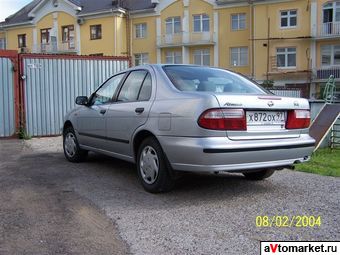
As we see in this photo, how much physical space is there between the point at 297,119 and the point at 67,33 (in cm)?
4700

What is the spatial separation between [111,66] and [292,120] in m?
9.45

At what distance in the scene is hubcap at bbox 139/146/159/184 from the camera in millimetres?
5582

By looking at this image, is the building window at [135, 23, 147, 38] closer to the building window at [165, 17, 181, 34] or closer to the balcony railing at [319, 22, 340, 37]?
the building window at [165, 17, 181, 34]

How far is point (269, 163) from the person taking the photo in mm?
5273

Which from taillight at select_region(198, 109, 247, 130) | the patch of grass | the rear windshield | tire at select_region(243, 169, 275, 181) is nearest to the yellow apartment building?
the patch of grass

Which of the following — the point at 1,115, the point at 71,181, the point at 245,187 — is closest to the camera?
the point at 245,187

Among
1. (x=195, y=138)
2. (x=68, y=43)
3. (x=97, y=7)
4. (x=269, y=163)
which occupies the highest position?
(x=97, y=7)

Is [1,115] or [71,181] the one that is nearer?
[71,181]

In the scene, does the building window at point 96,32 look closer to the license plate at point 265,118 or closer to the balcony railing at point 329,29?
the balcony railing at point 329,29

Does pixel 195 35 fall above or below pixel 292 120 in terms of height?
above

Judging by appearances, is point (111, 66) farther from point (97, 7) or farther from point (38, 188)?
point (97, 7)

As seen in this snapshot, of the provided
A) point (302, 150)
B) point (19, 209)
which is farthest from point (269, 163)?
point (19, 209)

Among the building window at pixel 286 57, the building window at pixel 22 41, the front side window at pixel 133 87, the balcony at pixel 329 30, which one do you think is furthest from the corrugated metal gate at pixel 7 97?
the building window at pixel 22 41

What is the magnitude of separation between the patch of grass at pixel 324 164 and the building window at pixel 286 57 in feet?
95.8
